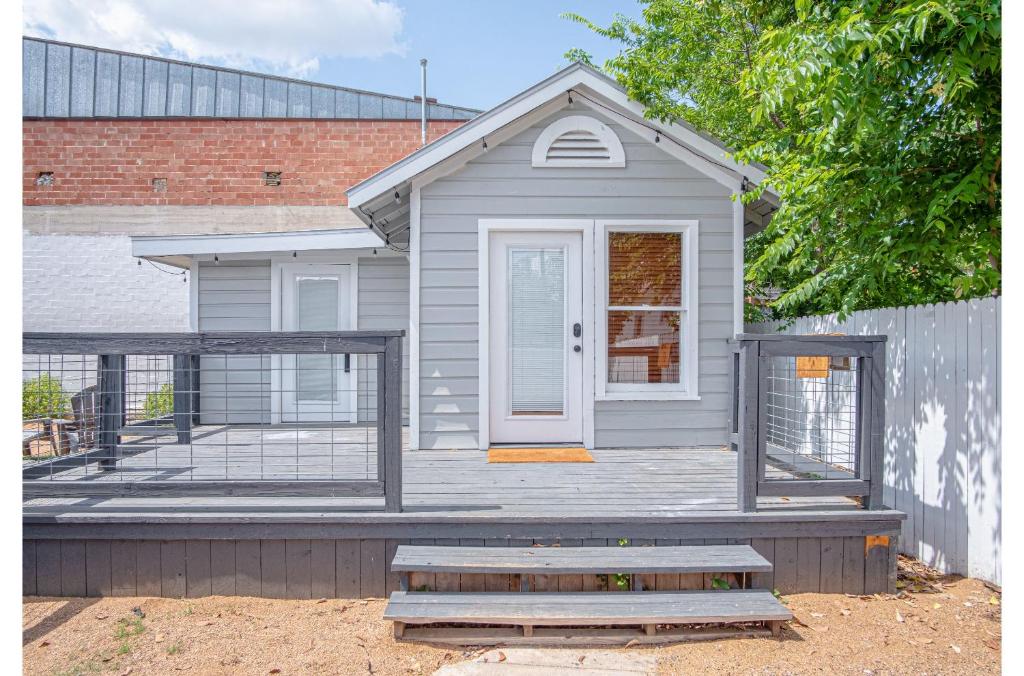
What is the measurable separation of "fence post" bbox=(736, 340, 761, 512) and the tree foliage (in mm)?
1264

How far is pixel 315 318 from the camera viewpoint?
662 cm

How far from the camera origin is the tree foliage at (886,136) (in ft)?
10.1

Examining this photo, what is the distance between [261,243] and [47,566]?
3650 mm

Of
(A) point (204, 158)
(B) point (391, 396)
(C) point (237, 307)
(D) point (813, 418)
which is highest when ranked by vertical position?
(A) point (204, 158)

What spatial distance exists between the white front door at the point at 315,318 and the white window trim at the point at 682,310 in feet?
9.83

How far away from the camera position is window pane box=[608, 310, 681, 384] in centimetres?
500

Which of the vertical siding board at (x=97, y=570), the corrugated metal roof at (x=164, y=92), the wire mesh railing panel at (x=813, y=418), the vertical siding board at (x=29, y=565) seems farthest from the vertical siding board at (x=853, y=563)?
the corrugated metal roof at (x=164, y=92)

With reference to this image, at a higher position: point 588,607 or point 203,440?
point 203,440

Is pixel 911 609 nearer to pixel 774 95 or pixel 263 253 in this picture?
pixel 774 95

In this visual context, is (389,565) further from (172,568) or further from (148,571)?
(148,571)

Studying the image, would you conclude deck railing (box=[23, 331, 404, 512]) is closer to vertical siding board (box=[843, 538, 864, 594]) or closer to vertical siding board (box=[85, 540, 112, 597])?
vertical siding board (box=[85, 540, 112, 597])

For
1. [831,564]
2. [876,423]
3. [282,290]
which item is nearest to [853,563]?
[831,564]

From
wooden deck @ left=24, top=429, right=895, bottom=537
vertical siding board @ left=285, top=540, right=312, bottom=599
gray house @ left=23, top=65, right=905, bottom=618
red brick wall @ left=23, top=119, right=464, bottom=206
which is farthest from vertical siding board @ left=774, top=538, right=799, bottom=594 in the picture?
red brick wall @ left=23, top=119, right=464, bottom=206

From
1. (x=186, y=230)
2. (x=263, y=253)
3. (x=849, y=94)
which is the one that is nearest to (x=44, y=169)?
(x=186, y=230)
